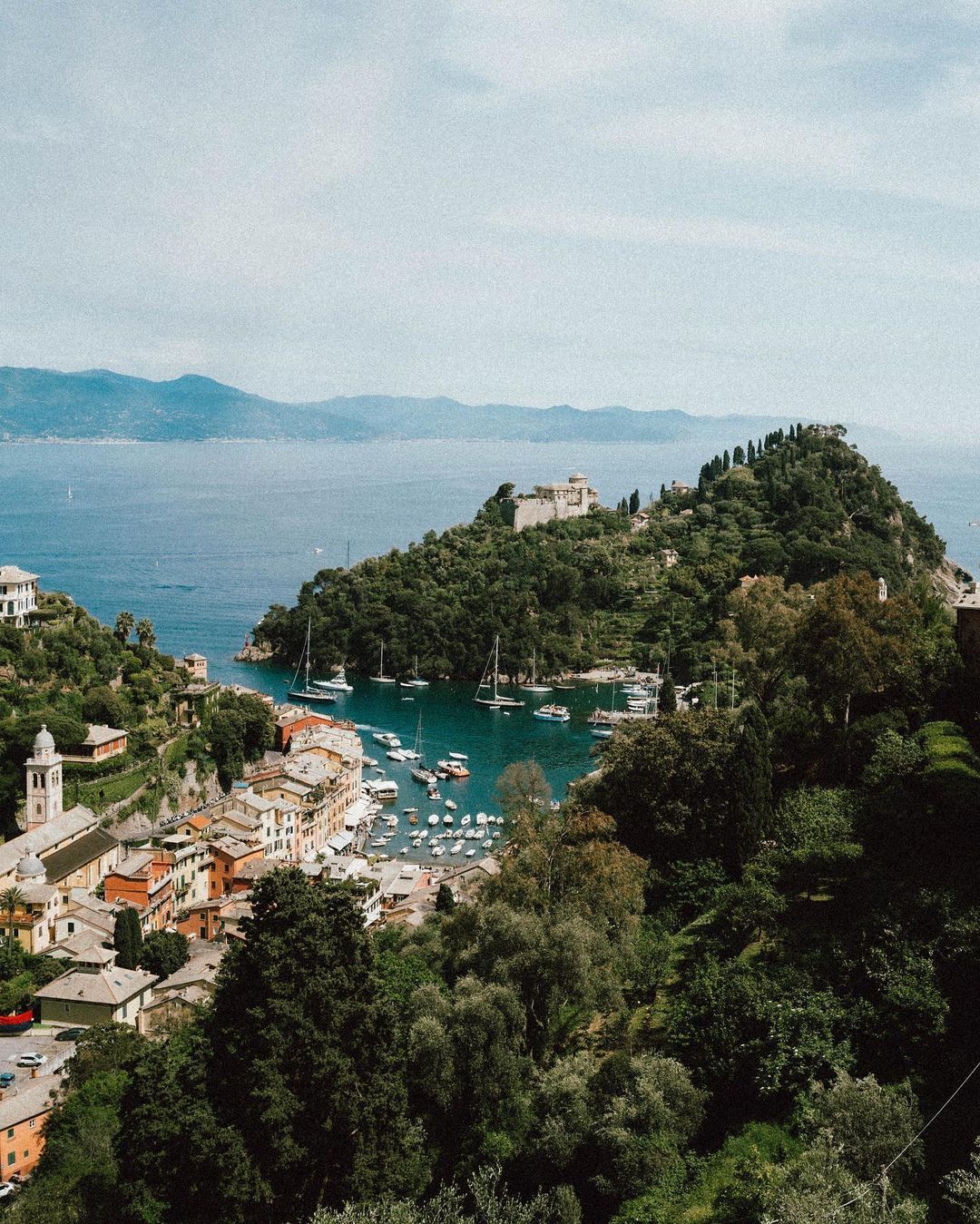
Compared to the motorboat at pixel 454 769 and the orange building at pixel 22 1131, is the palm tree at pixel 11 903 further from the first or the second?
the motorboat at pixel 454 769

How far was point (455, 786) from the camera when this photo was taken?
38.8 meters

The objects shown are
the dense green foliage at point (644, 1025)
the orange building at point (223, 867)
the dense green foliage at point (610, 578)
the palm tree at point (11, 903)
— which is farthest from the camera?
the dense green foliage at point (610, 578)

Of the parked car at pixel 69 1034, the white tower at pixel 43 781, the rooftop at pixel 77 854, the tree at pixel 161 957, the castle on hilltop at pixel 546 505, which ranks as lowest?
the parked car at pixel 69 1034

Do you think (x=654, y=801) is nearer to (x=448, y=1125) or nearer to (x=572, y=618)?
(x=448, y=1125)

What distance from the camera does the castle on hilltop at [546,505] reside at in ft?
236

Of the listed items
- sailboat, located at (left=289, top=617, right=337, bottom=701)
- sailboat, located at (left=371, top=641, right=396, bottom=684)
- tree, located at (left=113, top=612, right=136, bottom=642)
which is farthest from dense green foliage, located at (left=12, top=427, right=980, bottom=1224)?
sailboat, located at (left=371, top=641, right=396, bottom=684)

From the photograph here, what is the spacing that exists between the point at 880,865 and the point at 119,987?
14.0m

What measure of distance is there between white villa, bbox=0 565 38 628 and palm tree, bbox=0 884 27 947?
581 inches

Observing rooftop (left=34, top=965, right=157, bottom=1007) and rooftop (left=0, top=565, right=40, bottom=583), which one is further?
rooftop (left=0, top=565, right=40, bottom=583)

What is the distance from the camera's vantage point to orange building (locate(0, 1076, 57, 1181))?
52.9 ft

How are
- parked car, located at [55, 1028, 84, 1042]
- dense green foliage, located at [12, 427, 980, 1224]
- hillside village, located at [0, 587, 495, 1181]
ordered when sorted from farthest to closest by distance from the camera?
hillside village, located at [0, 587, 495, 1181] < parked car, located at [55, 1028, 84, 1042] < dense green foliage, located at [12, 427, 980, 1224]

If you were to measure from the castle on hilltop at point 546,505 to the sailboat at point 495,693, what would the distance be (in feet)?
55.0

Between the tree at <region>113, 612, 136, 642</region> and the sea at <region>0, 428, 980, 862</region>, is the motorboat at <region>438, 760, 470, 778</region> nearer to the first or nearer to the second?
the sea at <region>0, 428, 980, 862</region>

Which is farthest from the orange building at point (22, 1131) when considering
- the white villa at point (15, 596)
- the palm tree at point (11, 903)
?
the white villa at point (15, 596)
